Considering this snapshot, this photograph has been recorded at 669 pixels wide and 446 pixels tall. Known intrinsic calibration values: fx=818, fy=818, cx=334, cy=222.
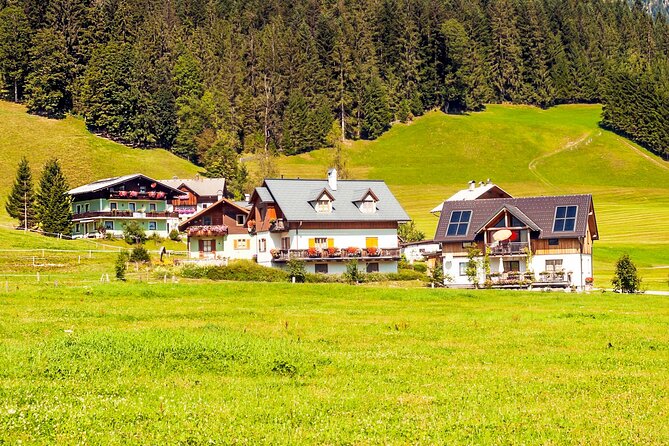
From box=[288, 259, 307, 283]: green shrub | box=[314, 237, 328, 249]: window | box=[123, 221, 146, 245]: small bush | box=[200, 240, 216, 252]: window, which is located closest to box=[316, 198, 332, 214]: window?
box=[314, 237, 328, 249]: window

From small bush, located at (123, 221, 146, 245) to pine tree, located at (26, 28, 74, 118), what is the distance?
61642mm

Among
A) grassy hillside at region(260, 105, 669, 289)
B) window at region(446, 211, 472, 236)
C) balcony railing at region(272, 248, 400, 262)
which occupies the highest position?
grassy hillside at region(260, 105, 669, 289)

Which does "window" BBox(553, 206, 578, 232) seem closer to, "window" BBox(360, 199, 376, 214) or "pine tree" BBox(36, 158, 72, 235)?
"window" BBox(360, 199, 376, 214)

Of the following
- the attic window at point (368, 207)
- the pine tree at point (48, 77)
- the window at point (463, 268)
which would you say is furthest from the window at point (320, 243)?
the pine tree at point (48, 77)

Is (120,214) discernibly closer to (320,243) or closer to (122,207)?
(122,207)

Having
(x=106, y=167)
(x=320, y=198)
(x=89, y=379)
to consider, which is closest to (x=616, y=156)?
(x=106, y=167)

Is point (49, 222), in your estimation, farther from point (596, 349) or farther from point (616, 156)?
point (616, 156)

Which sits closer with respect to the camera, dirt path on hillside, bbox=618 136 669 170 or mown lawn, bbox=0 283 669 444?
mown lawn, bbox=0 283 669 444

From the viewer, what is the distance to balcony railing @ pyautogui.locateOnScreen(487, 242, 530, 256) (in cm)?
6600

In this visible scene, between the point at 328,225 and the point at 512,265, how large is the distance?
52.9 feet

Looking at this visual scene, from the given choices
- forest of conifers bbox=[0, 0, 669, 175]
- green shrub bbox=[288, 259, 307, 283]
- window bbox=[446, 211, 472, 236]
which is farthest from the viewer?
forest of conifers bbox=[0, 0, 669, 175]

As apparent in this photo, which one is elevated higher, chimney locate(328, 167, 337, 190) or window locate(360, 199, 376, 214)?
chimney locate(328, 167, 337, 190)

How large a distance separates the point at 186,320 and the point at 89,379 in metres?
12.0

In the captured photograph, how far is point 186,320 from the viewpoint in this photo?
2695 cm
